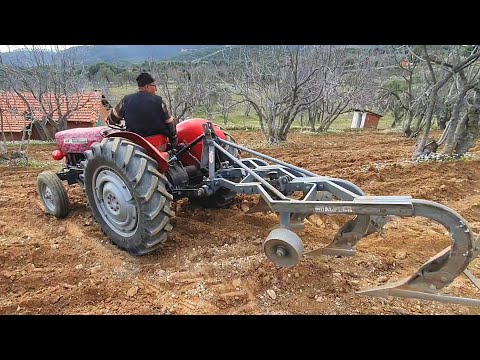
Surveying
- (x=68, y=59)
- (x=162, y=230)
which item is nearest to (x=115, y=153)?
(x=162, y=230)

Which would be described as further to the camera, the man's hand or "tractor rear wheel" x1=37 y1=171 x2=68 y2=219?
"tractor rear wheel" x1=37 y1=171 x2=68 y2=219

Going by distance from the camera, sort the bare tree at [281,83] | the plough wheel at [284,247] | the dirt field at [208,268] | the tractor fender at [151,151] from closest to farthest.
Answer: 1. the plough wheel at [284,247]
2. the dirt field at [208,268]
3. the tractor fender at [151,151]
4. the bare tree at [281,83]

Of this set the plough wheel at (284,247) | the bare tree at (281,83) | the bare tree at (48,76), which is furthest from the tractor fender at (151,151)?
the bare tree at (48,76)

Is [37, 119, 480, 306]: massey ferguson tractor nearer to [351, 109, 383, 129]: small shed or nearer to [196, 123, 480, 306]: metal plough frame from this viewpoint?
[196, 123, 480, 306]: metal plough frame

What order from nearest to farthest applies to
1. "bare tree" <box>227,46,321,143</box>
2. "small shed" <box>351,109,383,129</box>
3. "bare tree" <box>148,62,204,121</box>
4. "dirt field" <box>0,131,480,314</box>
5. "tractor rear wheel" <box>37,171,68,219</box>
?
"dirt field" <box>0,131,480,314</box>
"tractor rear wheel" <box>37,171,68,219</box>
"bare tree" <box>227,46,321,143</box>
"bare tree" <box>148,62,204,121</box>
"small shed" <box>351,109,383,129</box>

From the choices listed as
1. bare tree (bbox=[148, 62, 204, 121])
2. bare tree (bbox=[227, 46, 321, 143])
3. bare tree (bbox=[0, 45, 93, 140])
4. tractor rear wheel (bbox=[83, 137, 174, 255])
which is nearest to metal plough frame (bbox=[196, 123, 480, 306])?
tractor rear wheel (bbox=[83, 137, 174, 255])

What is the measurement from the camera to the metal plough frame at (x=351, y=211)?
219 cm

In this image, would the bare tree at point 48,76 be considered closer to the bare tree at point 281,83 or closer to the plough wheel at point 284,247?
the bare tree at point 281,83

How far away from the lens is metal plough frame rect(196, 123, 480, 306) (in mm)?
2191

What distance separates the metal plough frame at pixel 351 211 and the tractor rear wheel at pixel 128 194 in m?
0.57

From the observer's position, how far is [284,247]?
2518 mm

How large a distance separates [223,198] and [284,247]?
1754 mm

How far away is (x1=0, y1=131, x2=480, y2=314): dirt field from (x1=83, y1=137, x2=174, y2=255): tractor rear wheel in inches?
8.6

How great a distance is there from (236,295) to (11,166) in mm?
7349
